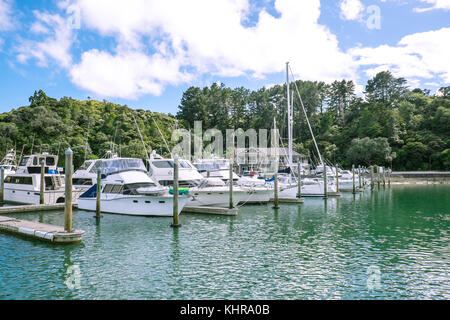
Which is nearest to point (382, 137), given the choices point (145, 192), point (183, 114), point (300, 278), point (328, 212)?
point (183, 114)

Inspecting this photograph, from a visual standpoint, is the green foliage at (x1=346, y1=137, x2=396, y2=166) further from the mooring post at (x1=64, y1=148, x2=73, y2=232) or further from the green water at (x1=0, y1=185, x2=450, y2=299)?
the mooring post at (x1=64, y1=148, x2=73, y2=232)

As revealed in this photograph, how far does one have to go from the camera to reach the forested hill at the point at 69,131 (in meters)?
53.5

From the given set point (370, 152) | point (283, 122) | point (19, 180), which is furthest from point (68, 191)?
point (370, 152)

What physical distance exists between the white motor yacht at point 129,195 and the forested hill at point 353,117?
152ft

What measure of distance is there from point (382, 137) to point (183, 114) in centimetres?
5140

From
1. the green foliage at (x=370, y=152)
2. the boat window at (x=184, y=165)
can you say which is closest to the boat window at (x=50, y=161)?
the boat window at (x=184, y=165)

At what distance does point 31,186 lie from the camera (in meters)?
26.2

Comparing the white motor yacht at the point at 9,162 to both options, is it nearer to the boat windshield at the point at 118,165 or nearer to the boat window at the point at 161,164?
the boat windshield at the point at 118,165

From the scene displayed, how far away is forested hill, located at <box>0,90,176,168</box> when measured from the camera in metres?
53.5

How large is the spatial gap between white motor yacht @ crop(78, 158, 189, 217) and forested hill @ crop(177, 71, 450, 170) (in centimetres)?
4631

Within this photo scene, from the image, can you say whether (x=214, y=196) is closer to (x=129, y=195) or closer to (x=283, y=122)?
(x=129, y=195)

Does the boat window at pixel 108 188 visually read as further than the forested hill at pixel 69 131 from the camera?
No

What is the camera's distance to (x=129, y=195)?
20.0 meters

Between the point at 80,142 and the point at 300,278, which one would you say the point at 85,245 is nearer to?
the point at 300,278
